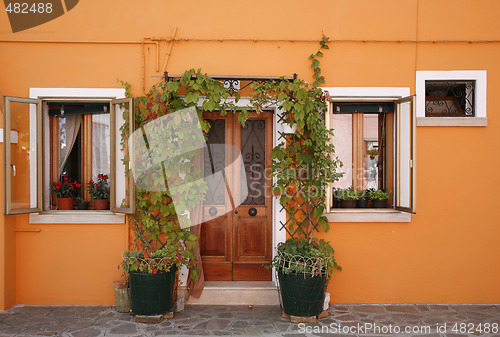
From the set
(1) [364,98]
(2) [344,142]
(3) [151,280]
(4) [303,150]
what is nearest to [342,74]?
(1) [364,98]


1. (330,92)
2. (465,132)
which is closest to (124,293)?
(330,92)

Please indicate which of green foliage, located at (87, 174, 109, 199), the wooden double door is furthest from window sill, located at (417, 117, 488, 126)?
green foliage, located at (87, 174, 109, 199)

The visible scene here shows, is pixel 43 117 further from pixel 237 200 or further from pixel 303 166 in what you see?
pixel 303 166

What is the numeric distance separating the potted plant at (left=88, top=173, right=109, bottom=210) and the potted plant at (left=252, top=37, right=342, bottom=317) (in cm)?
224

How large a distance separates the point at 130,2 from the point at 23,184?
2.66 meters

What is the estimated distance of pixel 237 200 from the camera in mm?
5516

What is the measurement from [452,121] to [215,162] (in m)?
3.11

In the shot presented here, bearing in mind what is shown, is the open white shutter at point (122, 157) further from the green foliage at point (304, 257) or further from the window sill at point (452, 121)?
the window sill at point (452, 121)

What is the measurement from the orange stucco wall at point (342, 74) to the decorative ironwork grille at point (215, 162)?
76 centimetres

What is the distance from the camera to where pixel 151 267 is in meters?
4.59

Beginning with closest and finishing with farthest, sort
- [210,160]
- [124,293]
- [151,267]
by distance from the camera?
[151,267] → [124,293] → [210,160]

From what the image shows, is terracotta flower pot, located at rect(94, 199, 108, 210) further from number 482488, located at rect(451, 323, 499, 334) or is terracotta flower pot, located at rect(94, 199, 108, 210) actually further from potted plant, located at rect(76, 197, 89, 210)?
number 482488, located at rect(451, 323, 499, 334)

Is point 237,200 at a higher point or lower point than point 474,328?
higher

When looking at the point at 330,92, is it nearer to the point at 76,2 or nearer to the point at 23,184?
the point at 76,2
